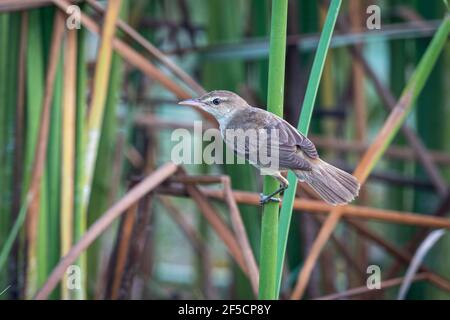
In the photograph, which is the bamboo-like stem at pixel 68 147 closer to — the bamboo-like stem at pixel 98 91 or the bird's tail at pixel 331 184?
the bamboo-like stem at pixel 98 91

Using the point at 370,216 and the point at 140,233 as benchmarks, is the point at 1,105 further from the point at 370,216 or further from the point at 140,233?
the point at 370,216

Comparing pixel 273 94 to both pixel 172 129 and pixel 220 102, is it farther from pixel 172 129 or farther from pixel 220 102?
pixel 172 129

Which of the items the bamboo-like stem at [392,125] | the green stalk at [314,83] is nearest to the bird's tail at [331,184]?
the bamboo-like stem at [392,125]

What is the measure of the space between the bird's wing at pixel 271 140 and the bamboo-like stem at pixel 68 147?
565mm

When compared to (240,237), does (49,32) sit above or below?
above

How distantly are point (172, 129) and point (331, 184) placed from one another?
1.78 m

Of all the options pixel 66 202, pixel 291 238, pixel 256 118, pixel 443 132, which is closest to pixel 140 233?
pixel 66 202

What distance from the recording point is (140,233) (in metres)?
2.74

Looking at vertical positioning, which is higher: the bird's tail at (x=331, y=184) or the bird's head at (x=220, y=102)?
the bird's head at (x=220, y=102)

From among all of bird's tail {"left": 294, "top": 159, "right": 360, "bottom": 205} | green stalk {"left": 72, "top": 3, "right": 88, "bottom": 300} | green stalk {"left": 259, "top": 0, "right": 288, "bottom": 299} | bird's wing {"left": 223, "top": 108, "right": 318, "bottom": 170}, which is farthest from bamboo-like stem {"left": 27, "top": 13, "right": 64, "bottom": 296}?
green stalk {"left": 259, "top": 0, "right": 288, "bottom": 299}

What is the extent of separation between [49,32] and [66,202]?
63 cm

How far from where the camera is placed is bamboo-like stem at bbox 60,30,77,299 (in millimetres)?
2539

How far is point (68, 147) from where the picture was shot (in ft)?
Answer: 8.48

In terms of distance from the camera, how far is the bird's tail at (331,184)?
7.50 ft
